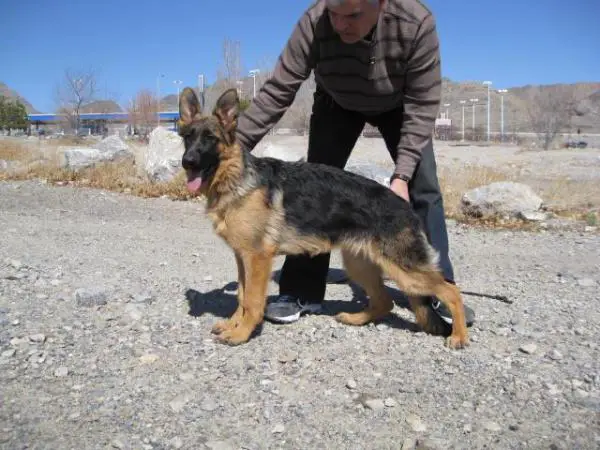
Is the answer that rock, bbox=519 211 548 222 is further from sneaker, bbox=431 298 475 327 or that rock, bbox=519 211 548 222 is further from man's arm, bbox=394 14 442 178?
man's arm, bbox=394 14 442 178

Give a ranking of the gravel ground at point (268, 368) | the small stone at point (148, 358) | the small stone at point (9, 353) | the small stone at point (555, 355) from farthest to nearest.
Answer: the small stone at point (555, 355) → the small stone at point (148, 358) → the small stone at point (9, 353) → the gravel ground at point (268, 368)

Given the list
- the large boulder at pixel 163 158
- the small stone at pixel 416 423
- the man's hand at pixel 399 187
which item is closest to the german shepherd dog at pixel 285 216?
the man's hand at pixel 399 187

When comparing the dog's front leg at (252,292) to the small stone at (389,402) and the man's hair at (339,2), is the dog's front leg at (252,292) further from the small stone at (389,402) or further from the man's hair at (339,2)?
the man's hair at (339,2)

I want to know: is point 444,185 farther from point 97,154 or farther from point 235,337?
point 235,337

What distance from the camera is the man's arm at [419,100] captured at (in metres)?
4.07

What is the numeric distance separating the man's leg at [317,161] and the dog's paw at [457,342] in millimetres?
1253

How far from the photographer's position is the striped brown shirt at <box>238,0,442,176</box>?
4.01 m

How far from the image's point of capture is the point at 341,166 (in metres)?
4.87

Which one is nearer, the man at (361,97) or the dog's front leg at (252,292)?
the man at (361,97)

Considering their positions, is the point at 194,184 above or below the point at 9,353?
above

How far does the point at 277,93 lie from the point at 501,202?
6.02 m

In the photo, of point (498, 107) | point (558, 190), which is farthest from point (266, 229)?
point (498, 107)

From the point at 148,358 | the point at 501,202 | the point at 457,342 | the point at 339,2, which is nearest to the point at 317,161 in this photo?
the point at 339,2

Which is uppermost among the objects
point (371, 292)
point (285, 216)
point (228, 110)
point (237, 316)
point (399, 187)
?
point (228, 110)
